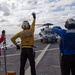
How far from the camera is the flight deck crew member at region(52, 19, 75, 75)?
20.9 ft

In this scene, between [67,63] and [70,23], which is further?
[67,63]

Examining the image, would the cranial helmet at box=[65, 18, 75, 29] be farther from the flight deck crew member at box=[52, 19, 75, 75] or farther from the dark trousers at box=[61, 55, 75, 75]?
the dark trousers at box=[61, 55, 75, 75]

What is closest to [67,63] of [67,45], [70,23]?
[67,45]

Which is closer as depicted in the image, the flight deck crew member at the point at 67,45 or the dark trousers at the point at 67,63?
the flight deck crew member at the point at 67,45

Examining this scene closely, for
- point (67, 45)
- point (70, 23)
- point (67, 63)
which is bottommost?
point (67, 63)

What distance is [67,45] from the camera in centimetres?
646

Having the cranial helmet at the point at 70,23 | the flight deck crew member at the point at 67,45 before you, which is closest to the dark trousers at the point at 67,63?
the flight deck crew member at the point at 67,45

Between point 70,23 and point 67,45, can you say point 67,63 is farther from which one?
point 70,23

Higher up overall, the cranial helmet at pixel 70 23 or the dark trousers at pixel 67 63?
the cranial helmet at pixel 70 23

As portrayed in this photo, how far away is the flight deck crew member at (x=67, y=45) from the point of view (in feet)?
20.9

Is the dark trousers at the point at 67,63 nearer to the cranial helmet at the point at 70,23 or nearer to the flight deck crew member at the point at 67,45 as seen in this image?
the flight deck crew member at the point at 67,45

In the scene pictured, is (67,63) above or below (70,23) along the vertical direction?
below

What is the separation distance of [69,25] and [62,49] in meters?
0.61

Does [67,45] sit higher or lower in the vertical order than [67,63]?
higher
